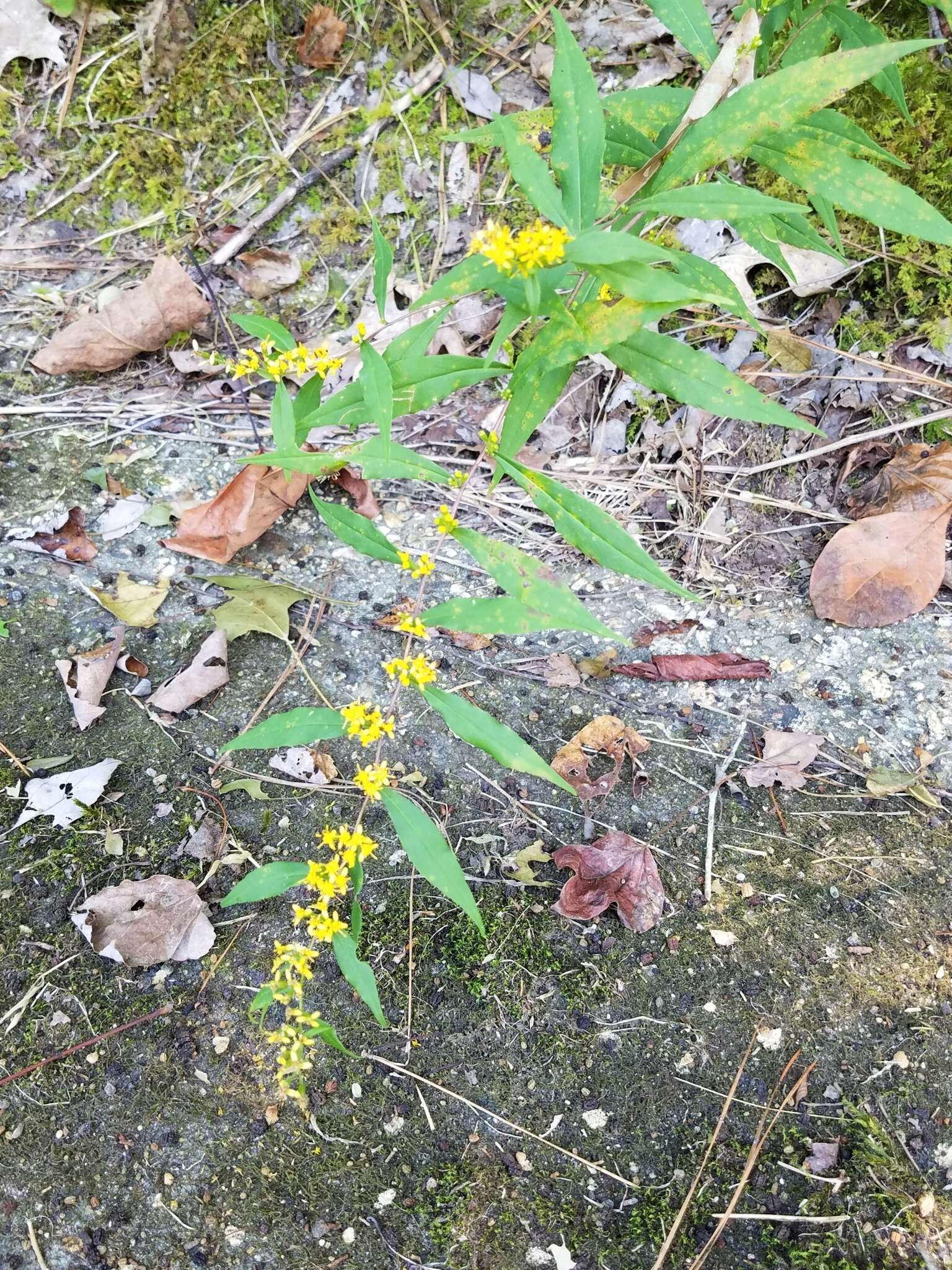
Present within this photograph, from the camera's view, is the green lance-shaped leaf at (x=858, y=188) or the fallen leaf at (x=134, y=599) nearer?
the green lance-shaped leaf at (x=858, y=188)

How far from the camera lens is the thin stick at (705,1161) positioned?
1641 millimetres

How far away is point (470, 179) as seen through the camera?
116 inches

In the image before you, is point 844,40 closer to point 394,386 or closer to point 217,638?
point 394,386

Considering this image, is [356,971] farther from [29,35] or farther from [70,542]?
[29,35]

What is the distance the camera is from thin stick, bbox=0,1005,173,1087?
1.78m

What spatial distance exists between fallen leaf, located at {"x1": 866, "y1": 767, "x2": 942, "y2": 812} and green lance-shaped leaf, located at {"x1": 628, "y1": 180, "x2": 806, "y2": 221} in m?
1.47

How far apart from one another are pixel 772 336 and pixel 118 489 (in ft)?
7.08

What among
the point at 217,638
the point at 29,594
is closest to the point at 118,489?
the point at 29,594

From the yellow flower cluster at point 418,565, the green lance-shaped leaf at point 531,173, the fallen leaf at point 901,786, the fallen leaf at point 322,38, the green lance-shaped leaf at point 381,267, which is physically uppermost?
the fallen leaf at point 322,38

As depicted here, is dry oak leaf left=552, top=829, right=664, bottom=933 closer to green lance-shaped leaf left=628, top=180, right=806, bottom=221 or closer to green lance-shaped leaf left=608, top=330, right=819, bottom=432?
green lance-shaped leaf left=608, top=330, right=819, bottom=432

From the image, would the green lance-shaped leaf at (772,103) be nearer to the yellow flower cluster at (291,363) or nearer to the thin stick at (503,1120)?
the yellow flower cluster at (291,363)

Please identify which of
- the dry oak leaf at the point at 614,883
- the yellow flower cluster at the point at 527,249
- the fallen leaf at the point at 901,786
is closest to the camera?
the yellow flower cluster at the point at 527,249

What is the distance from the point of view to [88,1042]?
5.97 feet

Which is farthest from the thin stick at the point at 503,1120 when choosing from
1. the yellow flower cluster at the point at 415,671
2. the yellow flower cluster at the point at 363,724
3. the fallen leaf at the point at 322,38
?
the fallen leaf at the point at 322,38
